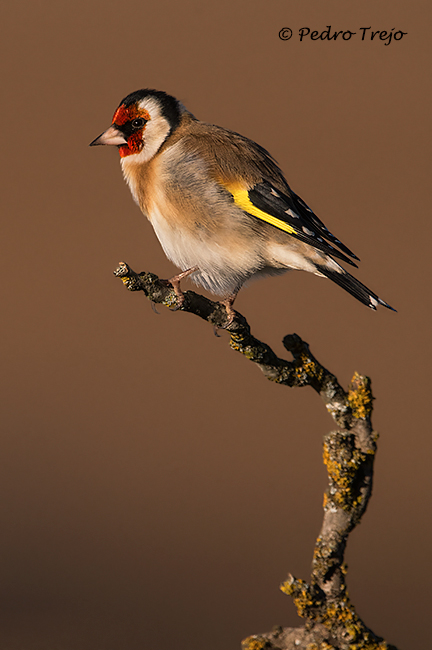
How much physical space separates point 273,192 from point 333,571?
0.94m

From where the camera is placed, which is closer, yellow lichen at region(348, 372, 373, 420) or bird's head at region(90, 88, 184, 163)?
yellow lichen at region(348, 372, 373, 420)

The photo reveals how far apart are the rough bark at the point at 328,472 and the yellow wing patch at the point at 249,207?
0.28m

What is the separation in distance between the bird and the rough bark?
0.15 metres

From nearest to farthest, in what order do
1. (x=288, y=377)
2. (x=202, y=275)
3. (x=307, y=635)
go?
(x=307, y=635)
(x=288, y=377)
(x=202, y=275)

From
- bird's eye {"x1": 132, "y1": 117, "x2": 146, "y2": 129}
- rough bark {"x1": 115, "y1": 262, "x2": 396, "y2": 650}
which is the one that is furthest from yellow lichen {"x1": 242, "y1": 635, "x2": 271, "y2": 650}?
bird's eye {"x1": 132, "y1": 117, "x2": 146, "y2": 129}

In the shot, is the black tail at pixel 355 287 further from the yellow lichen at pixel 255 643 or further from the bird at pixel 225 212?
the yellow lichen at pixel 255 643

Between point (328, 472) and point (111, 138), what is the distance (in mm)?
1109

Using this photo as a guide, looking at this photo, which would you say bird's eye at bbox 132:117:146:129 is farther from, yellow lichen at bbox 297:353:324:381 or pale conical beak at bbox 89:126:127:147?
yellow lichen at bbox 297:353:324:381

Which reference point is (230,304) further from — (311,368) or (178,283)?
(311,368)

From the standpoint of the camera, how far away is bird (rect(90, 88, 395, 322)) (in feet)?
4.80

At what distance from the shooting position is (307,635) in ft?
3.90

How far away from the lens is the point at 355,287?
1354mm

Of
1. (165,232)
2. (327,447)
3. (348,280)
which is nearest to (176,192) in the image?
(165,232)

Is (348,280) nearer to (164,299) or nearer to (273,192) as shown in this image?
(273,192)
